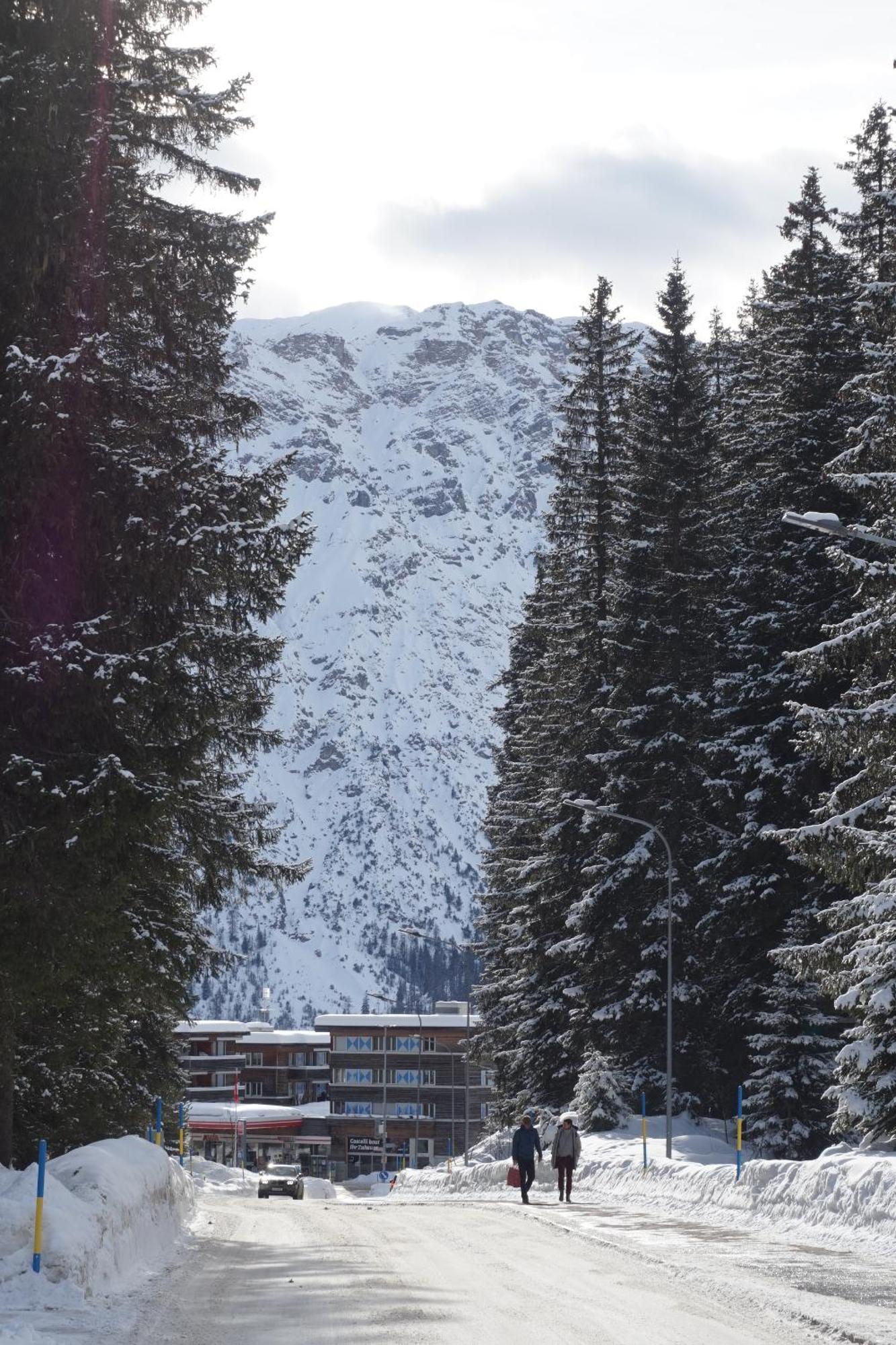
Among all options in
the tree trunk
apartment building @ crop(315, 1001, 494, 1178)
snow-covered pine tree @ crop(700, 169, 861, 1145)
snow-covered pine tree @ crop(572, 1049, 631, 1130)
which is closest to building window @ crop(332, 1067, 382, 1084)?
apartment building @ crop(315, 1001, 494, 1178)

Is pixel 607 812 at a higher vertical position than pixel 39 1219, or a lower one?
higher

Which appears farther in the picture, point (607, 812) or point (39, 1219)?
point (607, 812)

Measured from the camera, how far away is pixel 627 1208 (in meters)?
26.5

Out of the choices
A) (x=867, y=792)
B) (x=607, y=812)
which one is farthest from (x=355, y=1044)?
(x=867, y=792)

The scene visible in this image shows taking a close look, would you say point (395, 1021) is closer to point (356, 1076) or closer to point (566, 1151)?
point (356, 1076)

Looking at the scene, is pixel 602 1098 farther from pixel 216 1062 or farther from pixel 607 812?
pixel 216 1062

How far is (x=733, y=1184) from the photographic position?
2442cm

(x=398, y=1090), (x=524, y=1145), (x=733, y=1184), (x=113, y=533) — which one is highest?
(x=113, y=533)

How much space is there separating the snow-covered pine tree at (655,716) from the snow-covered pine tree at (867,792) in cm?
1463

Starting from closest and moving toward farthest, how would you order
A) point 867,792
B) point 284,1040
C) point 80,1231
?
point 80,1231 < point 867,792 < point 284,1040

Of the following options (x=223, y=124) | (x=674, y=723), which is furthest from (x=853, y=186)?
(x=223, y=124)

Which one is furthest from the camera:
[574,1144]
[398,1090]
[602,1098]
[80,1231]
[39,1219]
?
[398,1090]

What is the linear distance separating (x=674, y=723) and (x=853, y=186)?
14.7m

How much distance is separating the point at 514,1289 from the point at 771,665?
2139 centimetres
